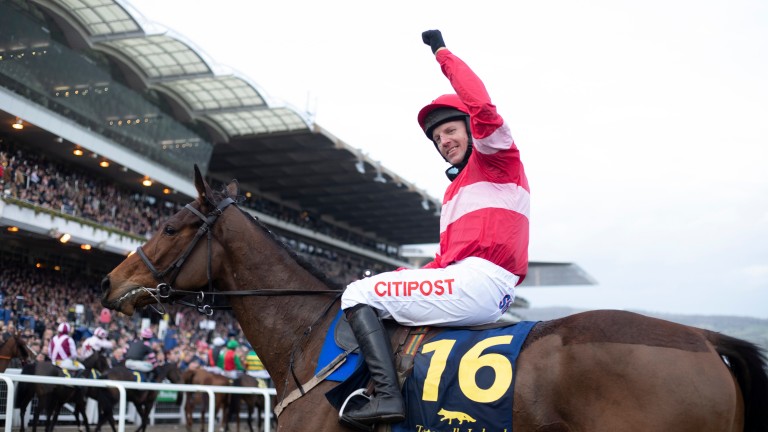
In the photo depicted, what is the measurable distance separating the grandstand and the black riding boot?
16.2 metres

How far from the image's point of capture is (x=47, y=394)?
9.41 metres

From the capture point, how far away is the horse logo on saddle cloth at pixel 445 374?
2547 mm

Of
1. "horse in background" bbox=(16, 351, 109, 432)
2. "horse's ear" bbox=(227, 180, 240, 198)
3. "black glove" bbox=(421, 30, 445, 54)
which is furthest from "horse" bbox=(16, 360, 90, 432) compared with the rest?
"black glove" bbox=(421, 30, 445, 54)

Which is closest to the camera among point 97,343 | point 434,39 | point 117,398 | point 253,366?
point 434,39

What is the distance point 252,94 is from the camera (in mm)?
23359

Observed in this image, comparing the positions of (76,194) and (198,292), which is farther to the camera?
(76,194)

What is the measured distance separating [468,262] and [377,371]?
2.01ft

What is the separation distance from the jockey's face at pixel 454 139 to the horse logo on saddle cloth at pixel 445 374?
2.75 feet

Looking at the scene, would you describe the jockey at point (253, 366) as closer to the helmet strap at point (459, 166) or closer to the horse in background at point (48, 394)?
the horse in background at point (48, 394)

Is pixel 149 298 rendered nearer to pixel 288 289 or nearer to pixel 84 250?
pixel 288 289

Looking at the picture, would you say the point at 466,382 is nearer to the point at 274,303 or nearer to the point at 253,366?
the point at 274,303

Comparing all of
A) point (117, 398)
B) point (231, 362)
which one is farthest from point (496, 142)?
point (231, 362)

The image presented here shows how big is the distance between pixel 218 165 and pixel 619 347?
3045 cm

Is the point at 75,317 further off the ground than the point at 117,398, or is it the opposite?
the point at 75,317
